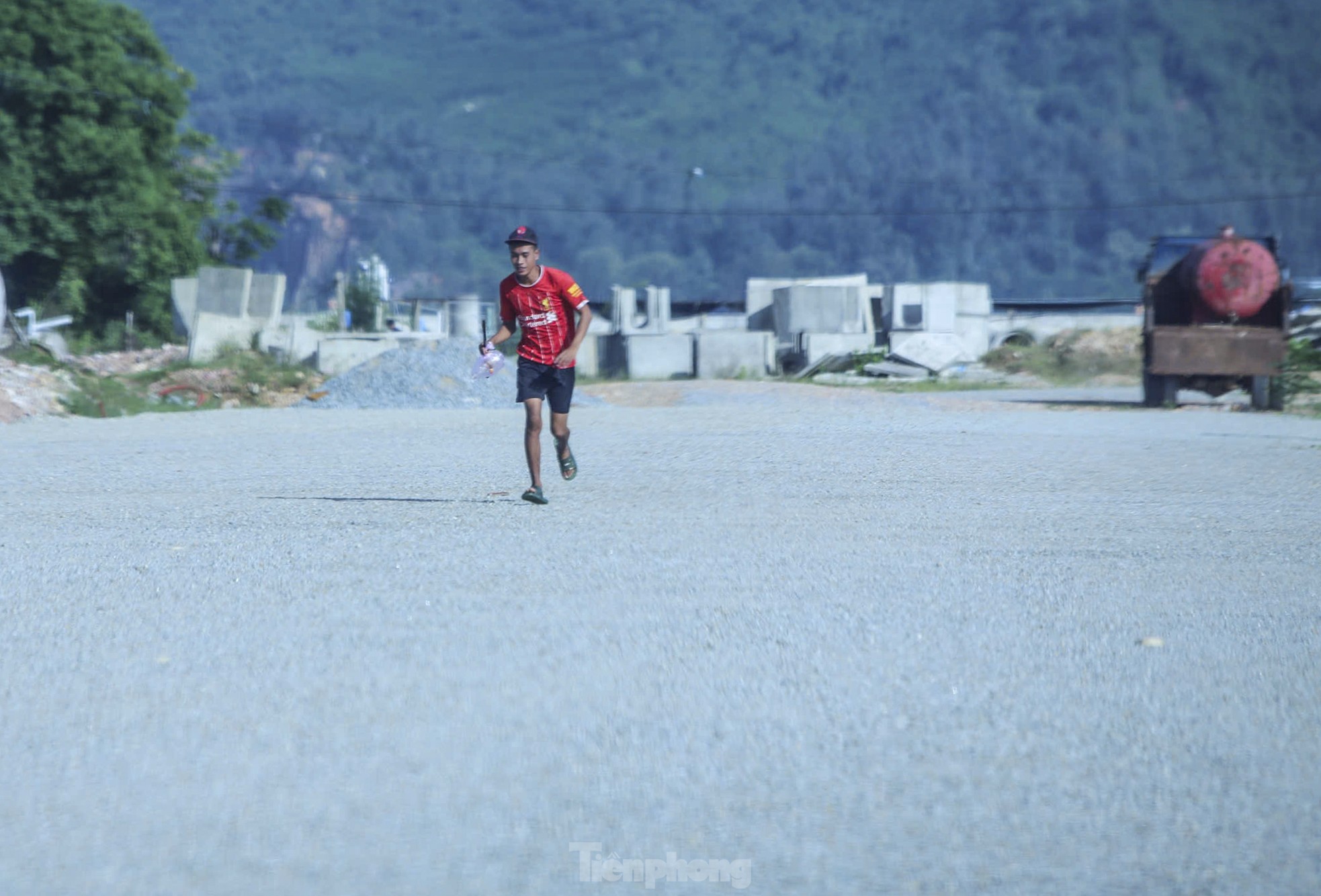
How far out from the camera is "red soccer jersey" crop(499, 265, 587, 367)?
397 inches

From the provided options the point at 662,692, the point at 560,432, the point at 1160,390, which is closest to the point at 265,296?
the point at 1160,390

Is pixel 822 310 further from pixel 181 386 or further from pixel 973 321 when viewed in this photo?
pixel 181 386

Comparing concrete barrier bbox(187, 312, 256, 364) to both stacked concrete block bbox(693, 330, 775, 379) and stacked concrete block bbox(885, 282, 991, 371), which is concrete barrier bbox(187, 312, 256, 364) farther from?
stacked concrete block bbox(885, 282, 991, 371)

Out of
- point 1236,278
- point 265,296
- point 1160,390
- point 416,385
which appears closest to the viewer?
point 1236,278

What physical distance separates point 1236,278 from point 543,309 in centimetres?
1483

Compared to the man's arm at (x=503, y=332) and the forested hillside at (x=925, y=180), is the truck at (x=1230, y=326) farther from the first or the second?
the forested hillside at (x=925, y=180)

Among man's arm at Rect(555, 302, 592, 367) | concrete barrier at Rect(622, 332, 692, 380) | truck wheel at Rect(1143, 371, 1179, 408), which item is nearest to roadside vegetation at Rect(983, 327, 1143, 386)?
concrete barrier at Rect(622, 332, 692, 380)

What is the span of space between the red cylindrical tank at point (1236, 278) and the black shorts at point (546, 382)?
14.4 meters

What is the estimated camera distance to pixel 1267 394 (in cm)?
2267

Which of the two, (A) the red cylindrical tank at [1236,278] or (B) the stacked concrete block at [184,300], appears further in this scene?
(B) the stacked concrete block at [184,300]

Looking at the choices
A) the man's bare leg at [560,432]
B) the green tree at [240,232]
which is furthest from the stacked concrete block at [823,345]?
the man's bare leg at [560,432]

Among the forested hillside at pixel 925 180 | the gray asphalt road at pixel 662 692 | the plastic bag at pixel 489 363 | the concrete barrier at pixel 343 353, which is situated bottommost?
the gray asphalt road at pixel 662 692

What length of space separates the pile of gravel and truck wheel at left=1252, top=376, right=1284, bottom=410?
11.2 meters

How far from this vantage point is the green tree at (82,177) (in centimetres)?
4956
